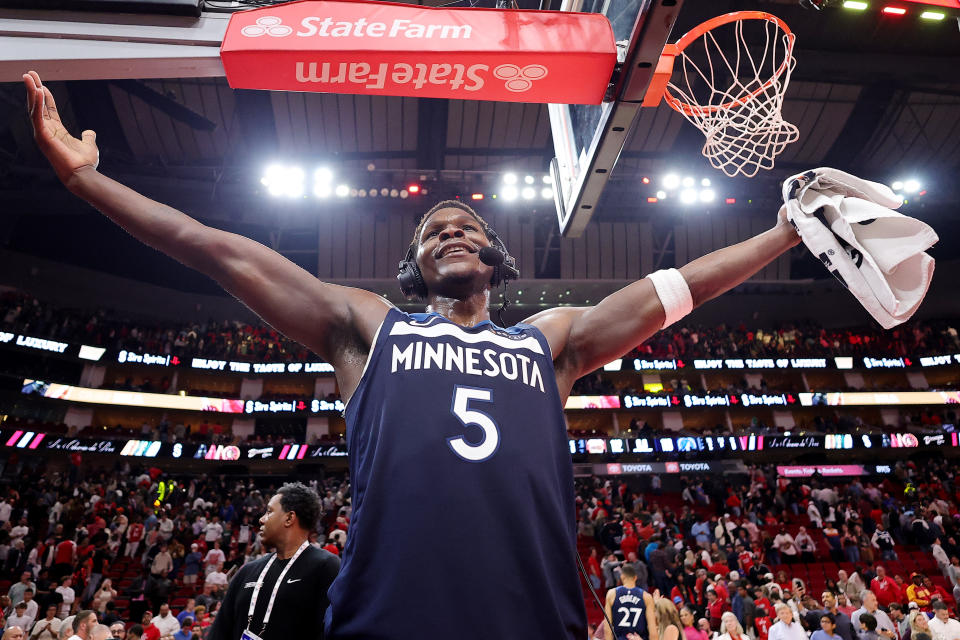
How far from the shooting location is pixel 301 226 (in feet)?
76.6

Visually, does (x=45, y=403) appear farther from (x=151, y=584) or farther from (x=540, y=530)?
(x=540, y=530)

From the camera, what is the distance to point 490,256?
211 centimetres

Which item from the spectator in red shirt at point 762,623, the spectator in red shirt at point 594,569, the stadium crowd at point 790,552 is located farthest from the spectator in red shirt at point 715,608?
the spectator in red shirt at point 594,569

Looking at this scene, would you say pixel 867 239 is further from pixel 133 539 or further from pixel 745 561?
pixel 133 539

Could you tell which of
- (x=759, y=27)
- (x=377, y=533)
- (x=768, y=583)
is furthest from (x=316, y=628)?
(x=759, y=27)

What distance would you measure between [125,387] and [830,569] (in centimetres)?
2045

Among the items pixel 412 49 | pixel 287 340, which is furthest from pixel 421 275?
pixel 287 340

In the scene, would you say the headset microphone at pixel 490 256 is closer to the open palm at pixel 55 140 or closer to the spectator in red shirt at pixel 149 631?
the open palm at pixel 55 140

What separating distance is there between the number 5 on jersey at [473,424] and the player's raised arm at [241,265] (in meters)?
0.33

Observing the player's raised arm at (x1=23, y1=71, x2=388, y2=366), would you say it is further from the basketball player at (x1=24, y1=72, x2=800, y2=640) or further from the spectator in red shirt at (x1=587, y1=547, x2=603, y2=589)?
the spectator in red shirt at (x1=587, y1=547, x2=603, y2=589)

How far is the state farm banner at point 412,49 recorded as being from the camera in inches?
126

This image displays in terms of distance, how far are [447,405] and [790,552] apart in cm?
1533

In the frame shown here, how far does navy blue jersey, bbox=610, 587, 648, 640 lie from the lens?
6863mm

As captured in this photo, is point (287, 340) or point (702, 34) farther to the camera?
point (287, 340)
